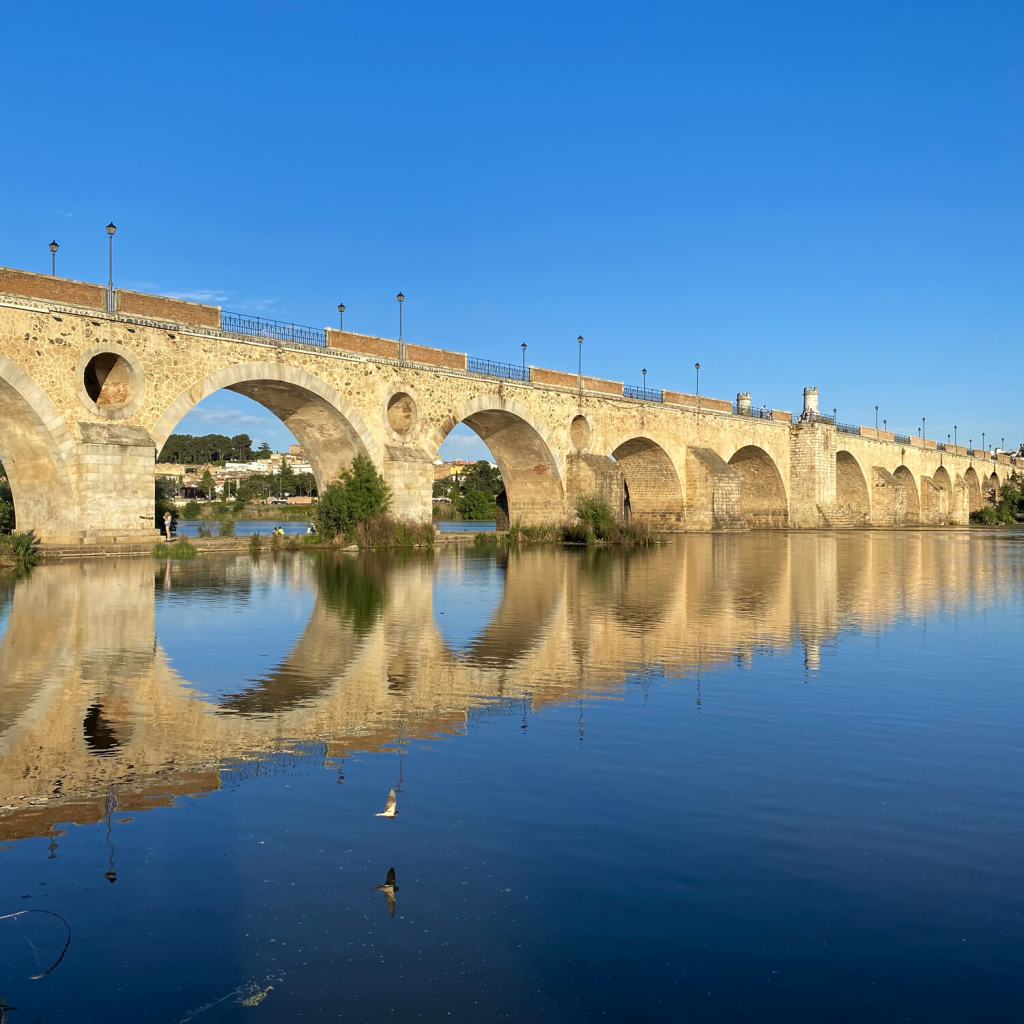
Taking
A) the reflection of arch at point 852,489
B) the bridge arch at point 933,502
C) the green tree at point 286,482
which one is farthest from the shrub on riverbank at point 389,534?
the green tree at point 286,482

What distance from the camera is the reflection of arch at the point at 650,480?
131 ft

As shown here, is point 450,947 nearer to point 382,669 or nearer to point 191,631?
point 382,669

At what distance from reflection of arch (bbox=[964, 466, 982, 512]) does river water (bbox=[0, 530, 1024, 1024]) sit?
241 feet

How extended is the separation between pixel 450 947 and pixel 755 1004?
91 centimetres

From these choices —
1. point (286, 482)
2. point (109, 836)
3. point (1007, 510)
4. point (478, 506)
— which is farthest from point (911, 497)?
point (109, 836)

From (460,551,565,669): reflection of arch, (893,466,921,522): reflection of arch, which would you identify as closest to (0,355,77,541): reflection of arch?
(460,551,565,669): reflection of arch

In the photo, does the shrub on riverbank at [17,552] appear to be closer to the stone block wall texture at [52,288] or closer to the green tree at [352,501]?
the stone block wall texture at [52,288]

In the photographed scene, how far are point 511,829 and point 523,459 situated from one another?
3035cm

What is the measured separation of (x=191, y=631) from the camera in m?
9.75

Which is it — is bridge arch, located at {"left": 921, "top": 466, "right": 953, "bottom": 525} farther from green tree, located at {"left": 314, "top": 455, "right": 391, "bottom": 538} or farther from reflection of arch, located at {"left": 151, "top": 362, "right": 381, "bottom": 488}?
green tree, located at {"left": 314, "top": 455, "right": 391, "bottom": 538}

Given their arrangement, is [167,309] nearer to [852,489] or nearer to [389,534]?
[389,534]

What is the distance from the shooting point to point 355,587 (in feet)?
48.9

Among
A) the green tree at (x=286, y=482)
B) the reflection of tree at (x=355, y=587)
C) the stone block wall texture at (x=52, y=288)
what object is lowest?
the reflection of tree at (x=355, y=587)

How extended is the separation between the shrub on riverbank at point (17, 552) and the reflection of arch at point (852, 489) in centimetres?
4507
